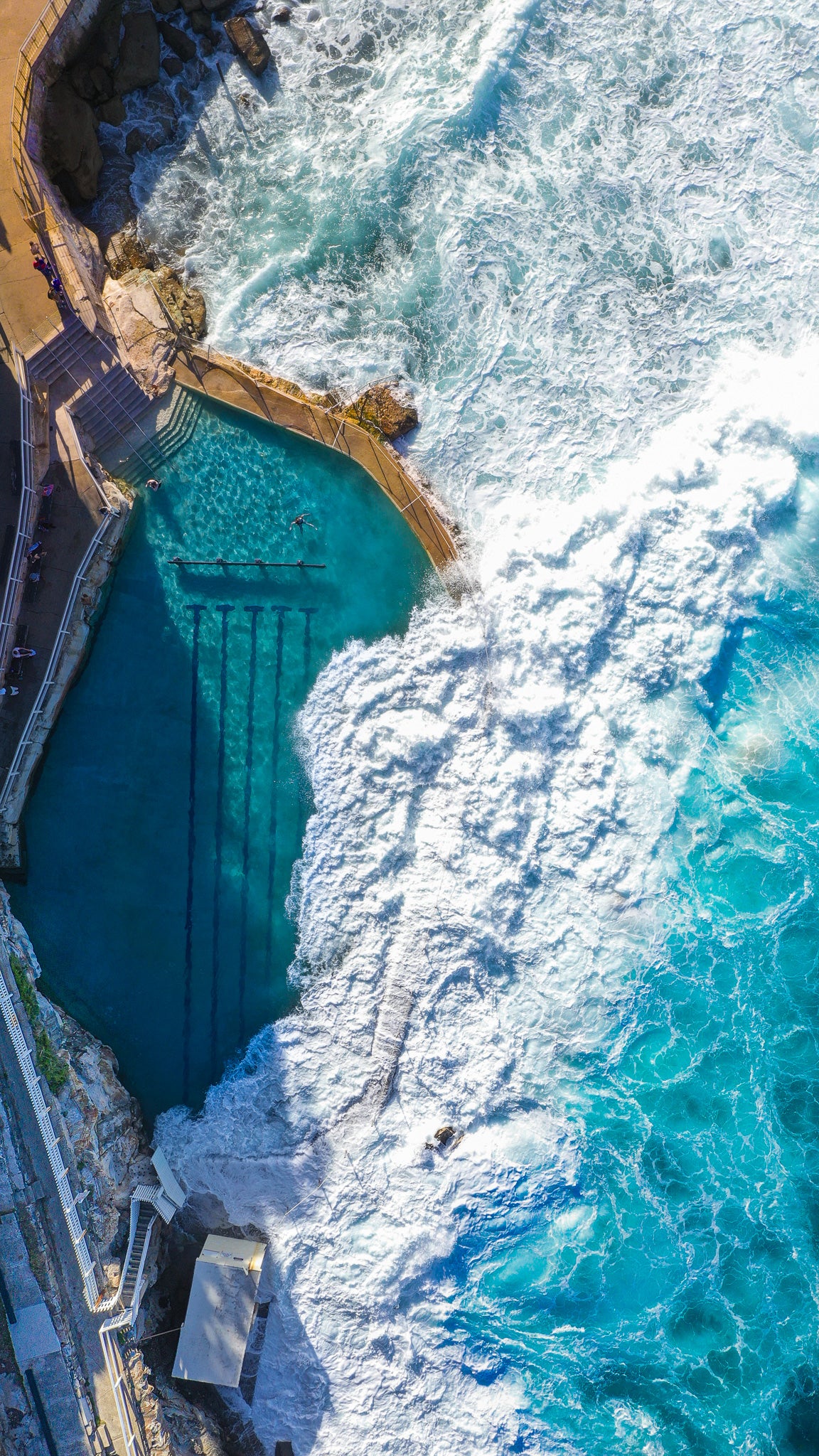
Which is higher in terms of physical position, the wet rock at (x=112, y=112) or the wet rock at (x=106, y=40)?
the wet rock at (x=106, y=40)

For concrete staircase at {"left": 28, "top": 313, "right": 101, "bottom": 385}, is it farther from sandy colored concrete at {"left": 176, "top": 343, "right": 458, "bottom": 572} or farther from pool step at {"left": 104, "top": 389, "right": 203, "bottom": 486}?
sandy colored concrete at {"left": 176, "top": 343, "right": 458, "bottom": 572}

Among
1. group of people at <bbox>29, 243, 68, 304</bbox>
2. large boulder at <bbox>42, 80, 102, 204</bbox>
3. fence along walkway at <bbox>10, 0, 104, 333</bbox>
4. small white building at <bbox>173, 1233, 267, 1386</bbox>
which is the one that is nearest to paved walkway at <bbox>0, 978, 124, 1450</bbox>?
small white building at <bbox>173, 1233, 267, 1386</bbox>

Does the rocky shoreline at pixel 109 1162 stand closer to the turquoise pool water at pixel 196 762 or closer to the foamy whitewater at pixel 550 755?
the turquoise pool water at pixel 196 762

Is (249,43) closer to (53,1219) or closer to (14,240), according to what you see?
(14,240)

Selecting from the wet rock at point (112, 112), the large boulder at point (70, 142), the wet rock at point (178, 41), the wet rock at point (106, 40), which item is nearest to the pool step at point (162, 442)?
the large boulder at point (70, 142)

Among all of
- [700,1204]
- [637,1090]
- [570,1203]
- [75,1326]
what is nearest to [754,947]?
[637,1090]

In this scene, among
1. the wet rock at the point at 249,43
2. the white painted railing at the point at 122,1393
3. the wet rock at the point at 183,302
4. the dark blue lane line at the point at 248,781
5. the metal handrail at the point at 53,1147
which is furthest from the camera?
the dark blue lane line at the point at 248,781
